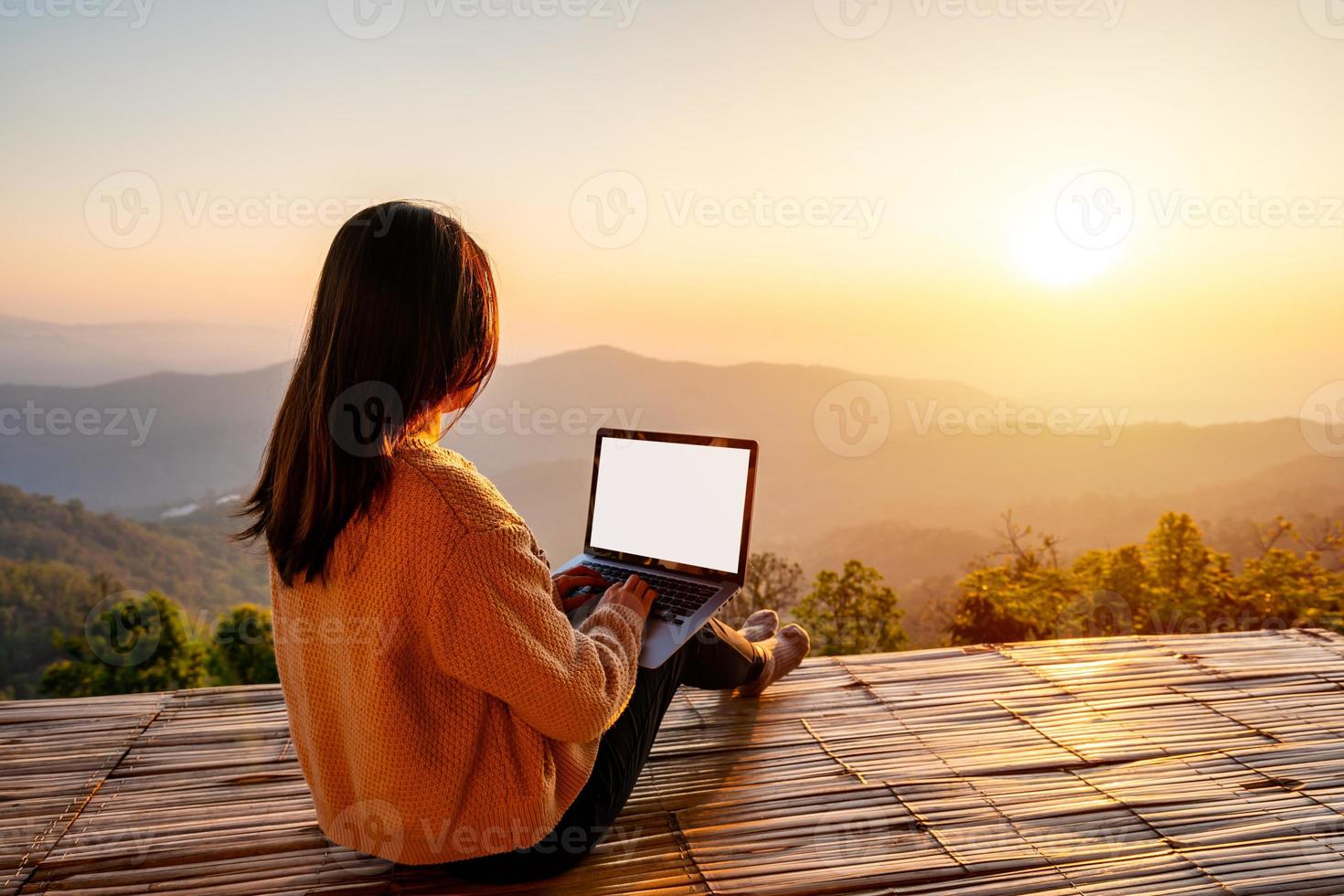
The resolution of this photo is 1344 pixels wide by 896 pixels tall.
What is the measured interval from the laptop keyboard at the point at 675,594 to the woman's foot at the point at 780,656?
488 millimetres

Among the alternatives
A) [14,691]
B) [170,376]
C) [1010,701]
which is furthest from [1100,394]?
[14,691]

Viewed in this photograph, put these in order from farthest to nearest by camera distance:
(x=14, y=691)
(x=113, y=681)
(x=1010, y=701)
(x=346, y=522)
Answer: (x=14, y=691)
(x=113, y=681)
(x=1010, y=701)
(x=346, y=522)

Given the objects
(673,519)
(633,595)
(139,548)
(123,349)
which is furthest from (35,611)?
(633,595)

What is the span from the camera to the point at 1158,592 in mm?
3232

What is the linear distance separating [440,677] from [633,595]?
384 millimetres

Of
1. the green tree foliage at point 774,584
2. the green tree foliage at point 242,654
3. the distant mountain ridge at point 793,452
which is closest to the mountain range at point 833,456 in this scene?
the distant mountain ridge at point 793,452

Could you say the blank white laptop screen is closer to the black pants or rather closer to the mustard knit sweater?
the black pants

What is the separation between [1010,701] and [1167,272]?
2.39 metres

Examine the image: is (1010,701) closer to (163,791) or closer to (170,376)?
(163,791)

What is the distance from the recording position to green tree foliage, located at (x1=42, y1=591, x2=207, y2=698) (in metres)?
2.89

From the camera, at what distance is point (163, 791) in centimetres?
166

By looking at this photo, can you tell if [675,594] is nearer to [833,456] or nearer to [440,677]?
[440,677]

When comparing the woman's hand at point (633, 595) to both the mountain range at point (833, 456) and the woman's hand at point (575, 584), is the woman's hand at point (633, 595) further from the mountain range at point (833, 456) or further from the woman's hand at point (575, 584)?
the mountain range at point (833, 456)

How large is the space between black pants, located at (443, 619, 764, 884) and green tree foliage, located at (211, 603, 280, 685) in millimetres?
1814
